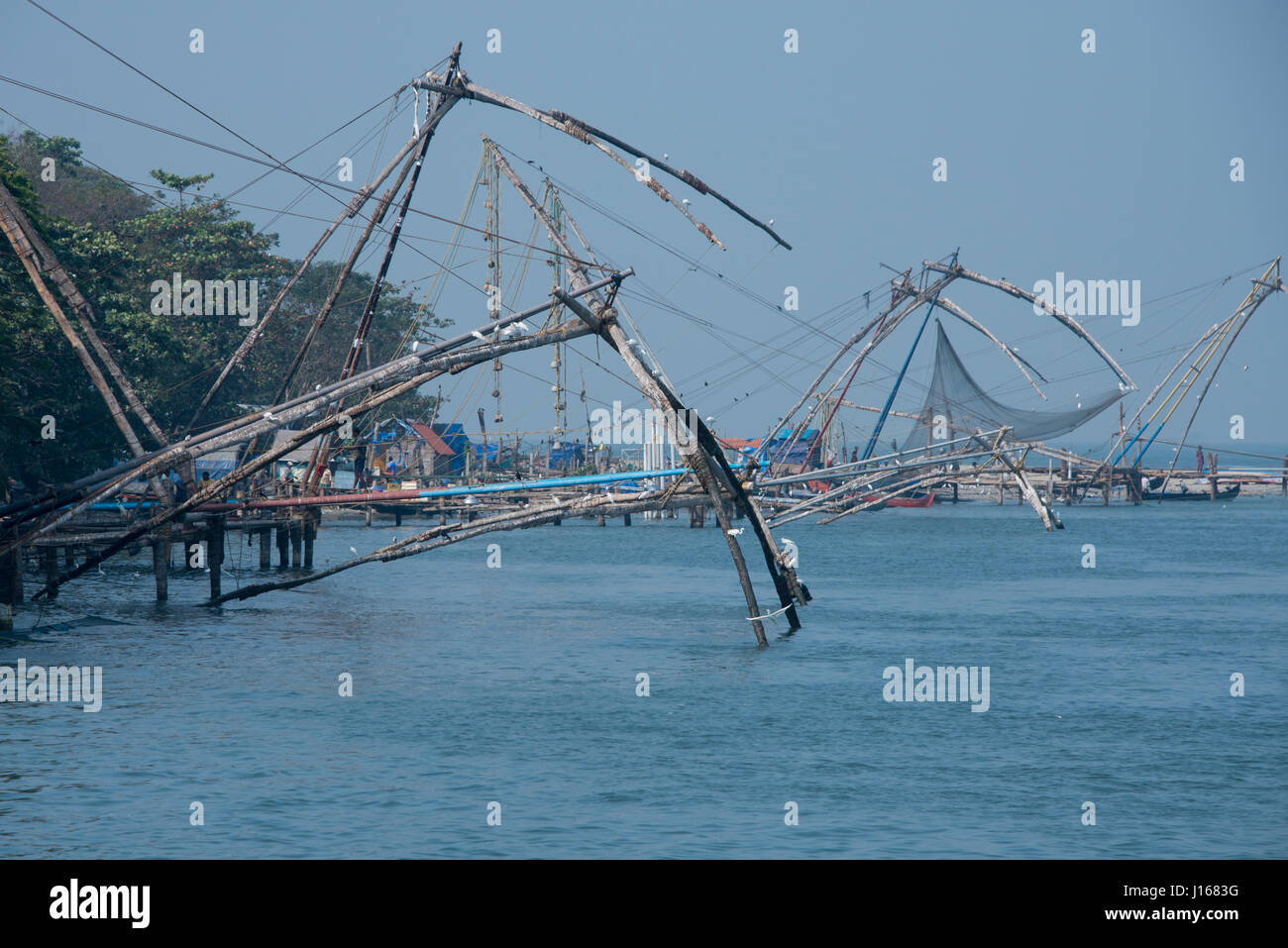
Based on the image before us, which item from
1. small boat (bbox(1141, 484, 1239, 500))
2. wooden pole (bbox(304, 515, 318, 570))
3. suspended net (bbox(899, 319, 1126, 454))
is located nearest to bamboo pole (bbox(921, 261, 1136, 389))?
suspended net (bbox(899, 319, 1126, 454))

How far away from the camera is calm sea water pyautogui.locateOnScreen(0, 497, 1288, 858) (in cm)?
1659

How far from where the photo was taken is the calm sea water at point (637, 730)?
653 inches

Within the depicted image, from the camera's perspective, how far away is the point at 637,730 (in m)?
22.6

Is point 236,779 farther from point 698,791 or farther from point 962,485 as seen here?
point 962,485

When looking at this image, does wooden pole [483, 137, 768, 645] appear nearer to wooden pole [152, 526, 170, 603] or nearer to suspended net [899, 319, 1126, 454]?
wooden pole [152, 526, 170, 603]

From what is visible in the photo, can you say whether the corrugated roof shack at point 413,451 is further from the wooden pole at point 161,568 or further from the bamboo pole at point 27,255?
the bamboo pole at point 27,255

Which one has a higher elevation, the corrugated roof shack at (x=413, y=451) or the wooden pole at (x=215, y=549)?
the corrugated roof shack at (x=413, y=451)

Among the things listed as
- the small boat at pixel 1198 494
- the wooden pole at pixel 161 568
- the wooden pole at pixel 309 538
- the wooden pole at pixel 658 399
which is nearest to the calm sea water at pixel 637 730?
the wooden pole at pixel 161 568

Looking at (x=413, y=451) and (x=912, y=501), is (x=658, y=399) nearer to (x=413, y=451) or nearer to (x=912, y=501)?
(x=413, y=451)

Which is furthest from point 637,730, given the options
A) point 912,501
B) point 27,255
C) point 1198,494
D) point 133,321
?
point 1198,494

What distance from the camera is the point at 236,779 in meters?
18.6
